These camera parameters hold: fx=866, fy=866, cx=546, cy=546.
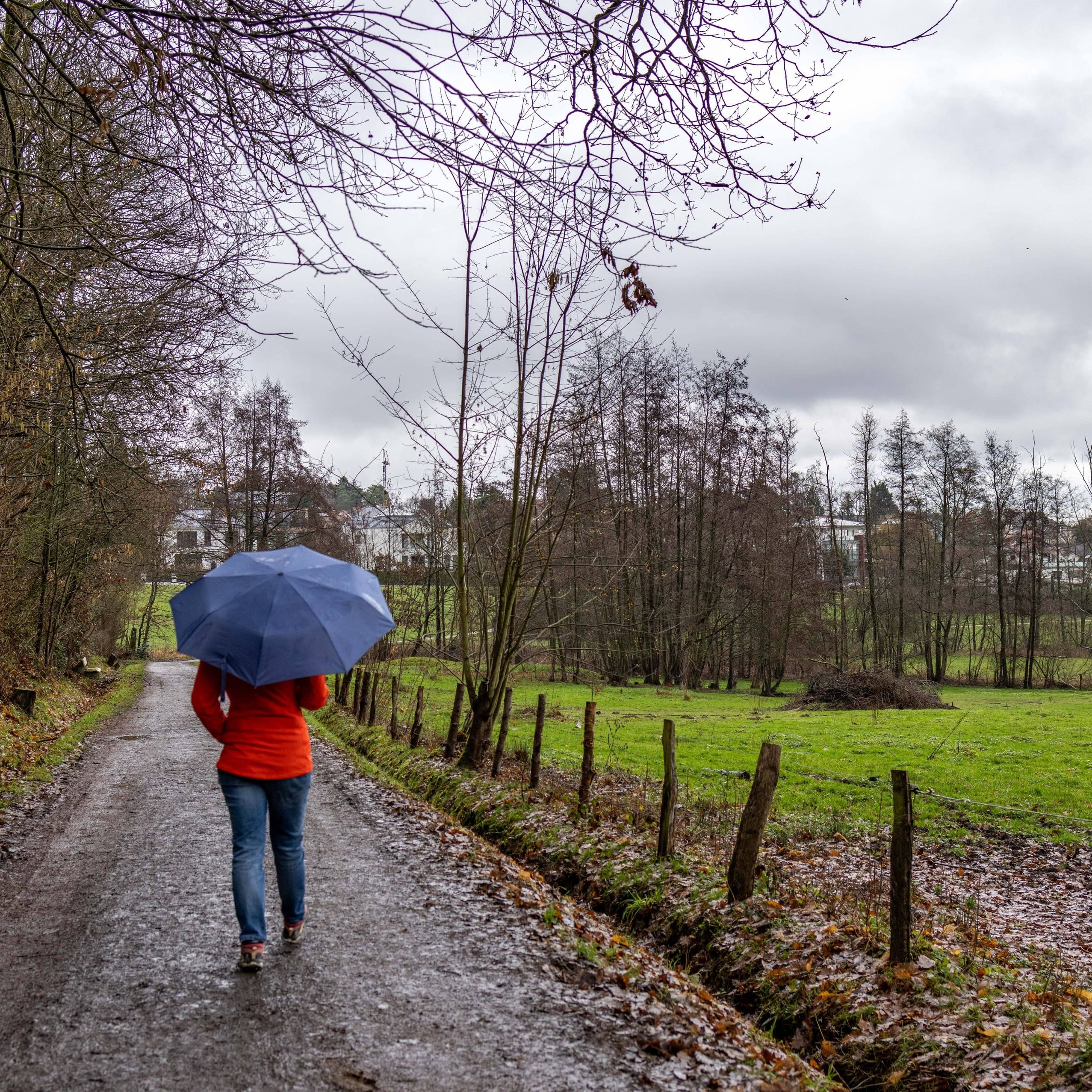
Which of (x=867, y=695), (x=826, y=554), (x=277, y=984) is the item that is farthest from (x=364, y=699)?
(x=826, y=554)

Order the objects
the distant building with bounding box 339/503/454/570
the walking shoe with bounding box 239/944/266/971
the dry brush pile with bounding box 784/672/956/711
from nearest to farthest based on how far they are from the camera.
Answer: the walking shoe with bounding box 239/944/266/971, the distant building with bounding box 339/503/454/570, the dry brush pile with bounding box 784/672/956/711

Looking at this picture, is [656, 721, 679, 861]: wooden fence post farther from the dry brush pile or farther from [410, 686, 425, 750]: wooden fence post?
the dry brush pile

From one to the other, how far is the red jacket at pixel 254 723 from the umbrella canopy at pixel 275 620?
158 mm

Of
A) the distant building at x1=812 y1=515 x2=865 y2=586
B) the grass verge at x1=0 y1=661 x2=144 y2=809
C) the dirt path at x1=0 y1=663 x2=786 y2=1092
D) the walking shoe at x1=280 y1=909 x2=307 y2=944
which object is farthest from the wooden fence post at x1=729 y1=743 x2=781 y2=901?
the distant building at x1=812 y1=515 x2=865 y2=586

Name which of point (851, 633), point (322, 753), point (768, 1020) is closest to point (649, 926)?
point (768, 1020)

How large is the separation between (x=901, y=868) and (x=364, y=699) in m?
14.5

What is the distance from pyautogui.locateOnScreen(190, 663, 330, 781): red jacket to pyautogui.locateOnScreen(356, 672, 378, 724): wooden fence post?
13770 mm

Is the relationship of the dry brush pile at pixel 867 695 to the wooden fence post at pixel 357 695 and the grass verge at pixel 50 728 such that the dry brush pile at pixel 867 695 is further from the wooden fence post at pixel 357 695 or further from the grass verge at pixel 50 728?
the grass verge at pixel 50 728

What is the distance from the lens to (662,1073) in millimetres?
3982

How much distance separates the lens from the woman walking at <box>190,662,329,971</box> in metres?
4.68

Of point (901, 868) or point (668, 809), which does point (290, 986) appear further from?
point (668, 809)

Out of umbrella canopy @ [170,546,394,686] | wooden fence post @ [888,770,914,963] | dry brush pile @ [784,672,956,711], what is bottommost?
dry brush pile @ [784,672,956,711]

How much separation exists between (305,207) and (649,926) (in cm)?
571

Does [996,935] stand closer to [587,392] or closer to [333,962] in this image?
[333,962]
